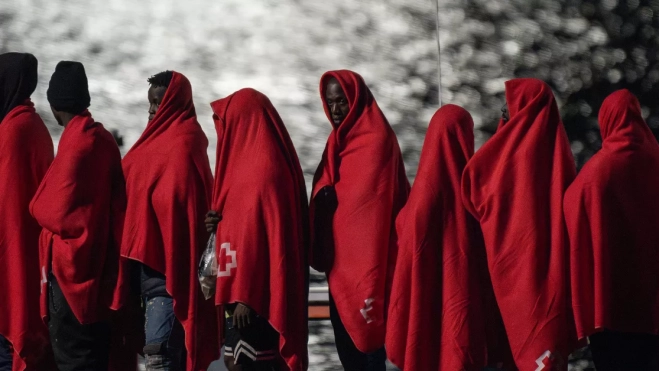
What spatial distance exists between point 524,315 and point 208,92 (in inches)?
97.1

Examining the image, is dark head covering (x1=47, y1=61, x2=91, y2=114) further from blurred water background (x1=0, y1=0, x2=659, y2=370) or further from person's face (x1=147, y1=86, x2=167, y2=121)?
blurred water background (x1=0, y1=0, x2=659, y2=370)

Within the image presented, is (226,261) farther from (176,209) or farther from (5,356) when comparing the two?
(5,356)

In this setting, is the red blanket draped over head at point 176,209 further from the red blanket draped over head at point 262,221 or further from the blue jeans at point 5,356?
the blue jeans at point 5,356

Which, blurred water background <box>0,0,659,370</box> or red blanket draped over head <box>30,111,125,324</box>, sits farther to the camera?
blurred water background <box>0,0,659,370</box>

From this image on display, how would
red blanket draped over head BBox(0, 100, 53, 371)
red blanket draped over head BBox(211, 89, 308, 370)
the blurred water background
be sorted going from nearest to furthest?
red blanket draped over head BBox(211, 89, 308, 370) → red blanket draped over head BBox(0, 100, 53, 371) → the blurred water background

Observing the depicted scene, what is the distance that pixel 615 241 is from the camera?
15.3 ft

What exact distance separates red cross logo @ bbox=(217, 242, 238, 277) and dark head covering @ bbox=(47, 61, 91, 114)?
89 centimetres

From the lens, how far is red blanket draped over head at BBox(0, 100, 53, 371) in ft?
17.5

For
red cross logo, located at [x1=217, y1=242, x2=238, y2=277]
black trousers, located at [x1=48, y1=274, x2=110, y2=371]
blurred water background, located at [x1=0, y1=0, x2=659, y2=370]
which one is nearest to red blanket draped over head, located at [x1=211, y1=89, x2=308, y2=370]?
red cross logo, located at [x1=217, y1=242, x2=238, y2=277]

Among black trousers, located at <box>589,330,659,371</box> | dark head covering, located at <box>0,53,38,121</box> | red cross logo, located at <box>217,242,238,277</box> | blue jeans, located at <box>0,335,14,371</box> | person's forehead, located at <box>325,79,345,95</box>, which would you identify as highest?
dark head covering, located at <box>0,53,38,121</box>

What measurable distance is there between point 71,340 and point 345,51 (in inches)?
89.1

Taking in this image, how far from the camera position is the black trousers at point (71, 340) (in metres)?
5.07

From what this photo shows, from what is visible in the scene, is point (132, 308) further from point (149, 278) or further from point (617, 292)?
point (617, 292)

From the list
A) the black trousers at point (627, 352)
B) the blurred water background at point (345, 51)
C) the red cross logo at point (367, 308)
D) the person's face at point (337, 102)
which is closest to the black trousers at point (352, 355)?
the red cross logo at point (367, 308)
